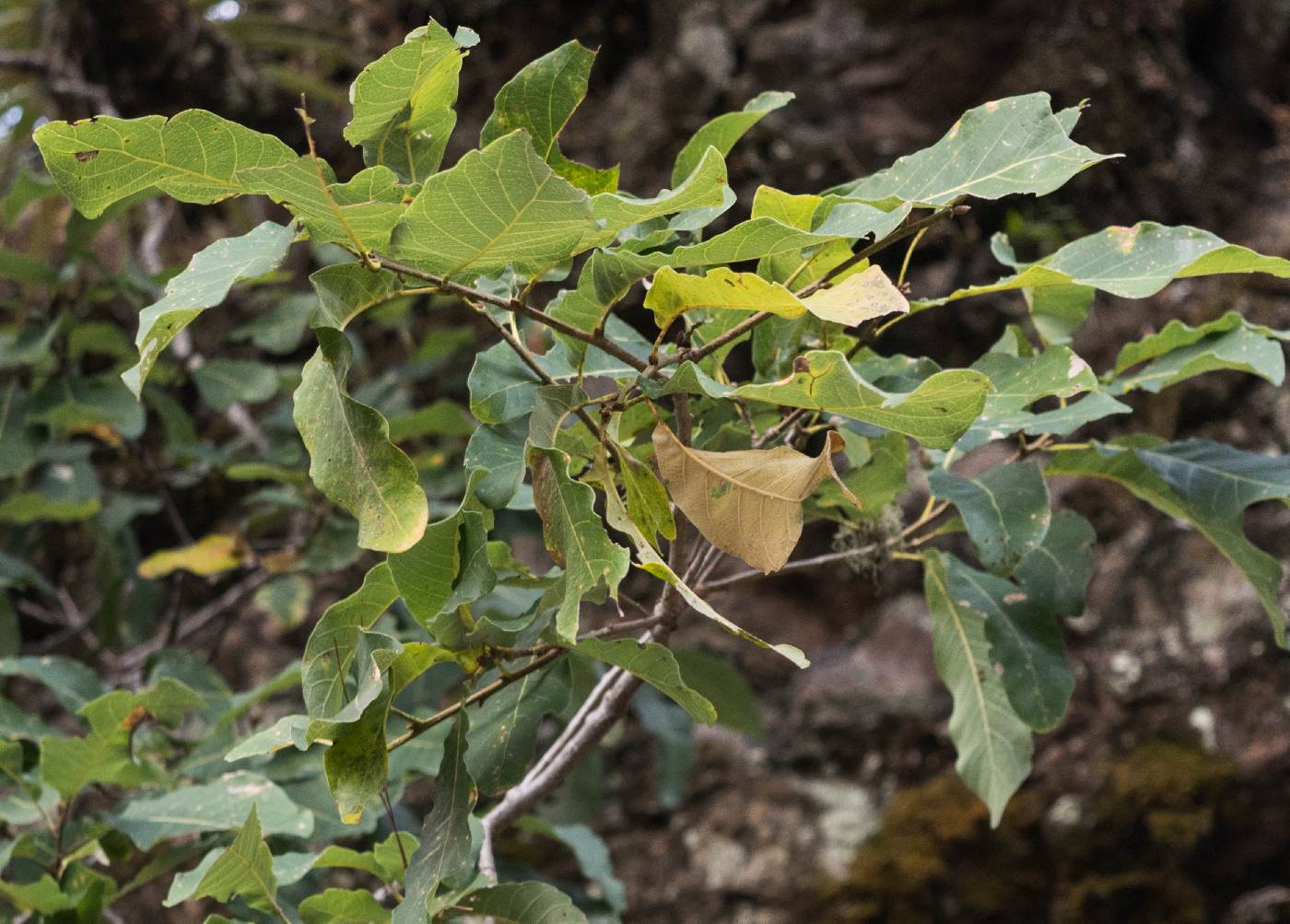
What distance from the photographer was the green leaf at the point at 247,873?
759 mm

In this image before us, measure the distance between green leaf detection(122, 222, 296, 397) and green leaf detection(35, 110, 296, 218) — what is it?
32 mm

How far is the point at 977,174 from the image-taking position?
67cm

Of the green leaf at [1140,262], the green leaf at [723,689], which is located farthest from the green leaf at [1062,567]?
the green leaf at [723,689]

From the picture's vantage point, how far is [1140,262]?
2.34 feet

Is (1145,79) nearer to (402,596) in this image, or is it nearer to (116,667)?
→ (402,596)

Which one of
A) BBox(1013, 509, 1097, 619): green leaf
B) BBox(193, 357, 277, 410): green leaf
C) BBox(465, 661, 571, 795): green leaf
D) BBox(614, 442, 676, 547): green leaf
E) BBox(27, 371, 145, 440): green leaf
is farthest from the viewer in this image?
BBox(193, 357, 277, 410): green leaf

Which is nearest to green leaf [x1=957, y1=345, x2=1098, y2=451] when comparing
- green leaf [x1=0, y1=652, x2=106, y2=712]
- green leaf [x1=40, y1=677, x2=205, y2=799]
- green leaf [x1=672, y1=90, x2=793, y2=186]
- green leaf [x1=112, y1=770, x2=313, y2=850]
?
green leaf [x1=672, y1=90, x2=793, y2=186]

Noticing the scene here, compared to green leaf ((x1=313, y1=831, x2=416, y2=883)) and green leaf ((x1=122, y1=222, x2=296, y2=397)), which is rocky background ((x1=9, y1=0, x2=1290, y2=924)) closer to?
green leaf ((x1=313, y1=831, x2=416, y2=883))

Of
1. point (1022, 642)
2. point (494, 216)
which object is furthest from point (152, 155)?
point (1022, 642)

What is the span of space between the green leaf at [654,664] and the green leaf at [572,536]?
0.06 metres

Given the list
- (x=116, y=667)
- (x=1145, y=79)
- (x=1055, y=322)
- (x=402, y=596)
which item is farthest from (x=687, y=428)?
(x=1145, y=79)

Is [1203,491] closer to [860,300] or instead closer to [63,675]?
[860,300]

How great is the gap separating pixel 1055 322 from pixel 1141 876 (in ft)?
3.28

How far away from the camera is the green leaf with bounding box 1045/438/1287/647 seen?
820 millimetres
